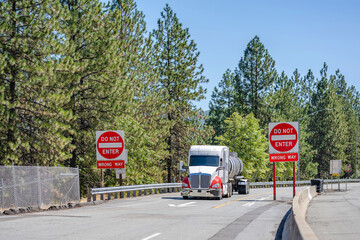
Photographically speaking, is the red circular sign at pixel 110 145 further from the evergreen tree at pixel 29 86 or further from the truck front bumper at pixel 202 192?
the truck front bumper at pixel 202 192

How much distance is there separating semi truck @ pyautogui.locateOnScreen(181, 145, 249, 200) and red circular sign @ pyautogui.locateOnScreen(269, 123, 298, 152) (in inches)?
155

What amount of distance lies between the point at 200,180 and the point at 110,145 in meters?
6.23

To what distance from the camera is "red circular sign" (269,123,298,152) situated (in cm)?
2789

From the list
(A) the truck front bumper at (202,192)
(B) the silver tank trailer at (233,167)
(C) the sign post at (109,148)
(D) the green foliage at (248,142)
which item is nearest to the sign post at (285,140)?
(A) the truck front bumper at (202,192)

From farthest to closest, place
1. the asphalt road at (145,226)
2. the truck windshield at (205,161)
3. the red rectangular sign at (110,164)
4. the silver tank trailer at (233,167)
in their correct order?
the silver tank trailer at (233,167) → the red rectangular sign at (110,164) → the truck windshield at (205,161) → the asphalt road at (145,226)

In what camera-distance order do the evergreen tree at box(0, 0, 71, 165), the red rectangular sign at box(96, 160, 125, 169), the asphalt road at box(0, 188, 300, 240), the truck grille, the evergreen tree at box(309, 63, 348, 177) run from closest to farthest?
the asphalt road at box(0, 188, 300, 240), the evergreen tree at box(0, 0, 71, 165), the truck grille, the red rectangular sign at box(96, 160, 125, 169), the evergreen tree at box(309, 63, 348, 177)

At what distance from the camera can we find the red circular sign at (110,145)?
3189 cm

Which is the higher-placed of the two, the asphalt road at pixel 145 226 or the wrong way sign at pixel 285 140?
the wrong way sign at pixel 285 140

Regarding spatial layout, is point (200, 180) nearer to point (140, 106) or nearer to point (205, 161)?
point (205, 161)

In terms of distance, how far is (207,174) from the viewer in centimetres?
2959

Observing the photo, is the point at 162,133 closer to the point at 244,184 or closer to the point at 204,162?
the point at 244,184

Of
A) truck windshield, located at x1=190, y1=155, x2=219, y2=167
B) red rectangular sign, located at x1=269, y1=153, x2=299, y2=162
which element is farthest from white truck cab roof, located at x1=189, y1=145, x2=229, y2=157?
red rectangular sign, located at x1=269, y1=153, x2=299, y2=162

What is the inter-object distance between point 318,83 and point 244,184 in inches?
2689

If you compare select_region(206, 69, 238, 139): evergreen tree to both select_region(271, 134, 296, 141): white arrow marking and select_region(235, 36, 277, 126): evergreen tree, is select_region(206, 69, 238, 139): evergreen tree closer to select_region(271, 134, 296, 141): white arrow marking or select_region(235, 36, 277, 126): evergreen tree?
select_region(235, 36, 277, 126): evergreen tree
